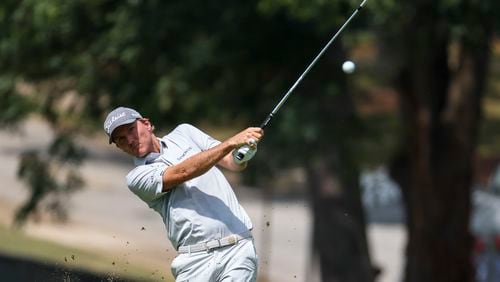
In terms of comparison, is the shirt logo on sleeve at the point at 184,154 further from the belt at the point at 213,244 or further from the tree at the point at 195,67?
the tree at the point at 195,67

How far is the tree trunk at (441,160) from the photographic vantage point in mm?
18266

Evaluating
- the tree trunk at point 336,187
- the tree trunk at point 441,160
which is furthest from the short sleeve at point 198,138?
the tree trunk at point 441,160

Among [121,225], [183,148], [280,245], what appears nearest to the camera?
[183,148]

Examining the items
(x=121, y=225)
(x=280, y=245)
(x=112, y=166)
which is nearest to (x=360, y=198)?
(x=280, y=245)

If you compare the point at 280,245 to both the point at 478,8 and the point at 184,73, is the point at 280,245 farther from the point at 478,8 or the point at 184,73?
the point at 478,8

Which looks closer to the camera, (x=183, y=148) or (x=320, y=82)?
(x=183, y=148)

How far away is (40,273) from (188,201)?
2212 millimetres

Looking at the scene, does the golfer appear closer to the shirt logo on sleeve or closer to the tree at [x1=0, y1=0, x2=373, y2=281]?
the shirt logo on sleeve

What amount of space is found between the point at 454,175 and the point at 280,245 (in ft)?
34.3

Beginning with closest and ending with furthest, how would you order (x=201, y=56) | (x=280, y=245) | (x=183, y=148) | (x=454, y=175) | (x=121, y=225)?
(x=183, y=148), (x=201, y=56), (x=454, y=175), (x=280, y=245), (x=121, y=225)

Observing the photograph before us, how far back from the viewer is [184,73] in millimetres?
16953

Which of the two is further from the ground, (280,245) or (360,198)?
(360,198)

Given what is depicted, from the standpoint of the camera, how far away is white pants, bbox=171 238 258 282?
7539mm

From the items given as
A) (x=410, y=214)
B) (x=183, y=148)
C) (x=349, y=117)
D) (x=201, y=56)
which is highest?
(x=183, y=148)
